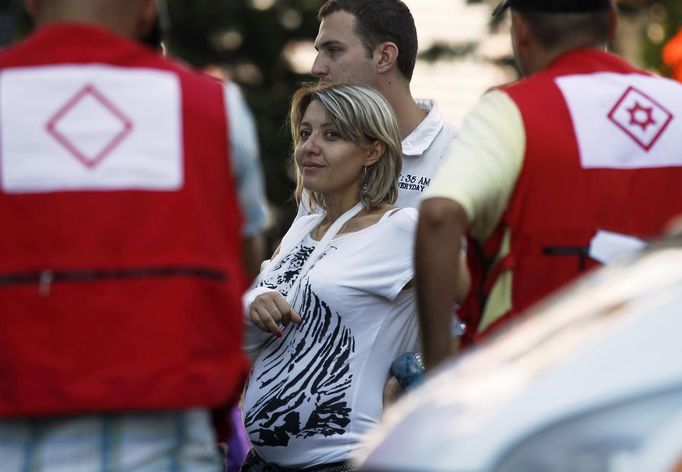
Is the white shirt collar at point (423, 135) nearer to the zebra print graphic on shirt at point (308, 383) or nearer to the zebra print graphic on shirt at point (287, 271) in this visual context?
the zebra print graphic on shirt at point (287, 271)

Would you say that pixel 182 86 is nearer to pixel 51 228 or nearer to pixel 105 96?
pixel 105 96

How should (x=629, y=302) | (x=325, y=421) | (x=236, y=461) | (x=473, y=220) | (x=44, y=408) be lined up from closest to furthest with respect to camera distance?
(x=629, y=302)
(x=44, y=408)
(x=473, y=220)
(x=325, y=421)
(x=236, y=461)

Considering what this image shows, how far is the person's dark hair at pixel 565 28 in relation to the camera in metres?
3.97

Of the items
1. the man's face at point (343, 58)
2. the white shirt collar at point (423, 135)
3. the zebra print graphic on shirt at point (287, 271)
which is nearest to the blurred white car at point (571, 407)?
the zebra print graphic on shirt at point (287, 271)

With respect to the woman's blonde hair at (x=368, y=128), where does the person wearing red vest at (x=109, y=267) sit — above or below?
above

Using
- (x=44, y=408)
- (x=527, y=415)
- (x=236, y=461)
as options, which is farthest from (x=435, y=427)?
(x=236, y=461)

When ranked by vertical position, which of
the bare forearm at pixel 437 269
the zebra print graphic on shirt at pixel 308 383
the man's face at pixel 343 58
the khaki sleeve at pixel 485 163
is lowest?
the zebra print graphic on shirt at pixel 308 383

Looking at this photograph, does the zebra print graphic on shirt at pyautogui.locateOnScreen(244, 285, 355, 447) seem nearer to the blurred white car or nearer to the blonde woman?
the blonde woman

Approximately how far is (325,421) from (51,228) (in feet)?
5.86

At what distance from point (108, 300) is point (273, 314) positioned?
165cm

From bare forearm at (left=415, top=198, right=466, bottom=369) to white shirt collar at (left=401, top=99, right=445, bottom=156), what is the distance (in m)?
2.25

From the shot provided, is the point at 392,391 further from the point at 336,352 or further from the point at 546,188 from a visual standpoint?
the point at 546,188

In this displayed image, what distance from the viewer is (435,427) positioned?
2582 millimetres

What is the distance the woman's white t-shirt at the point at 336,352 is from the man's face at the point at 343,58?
162 cm
